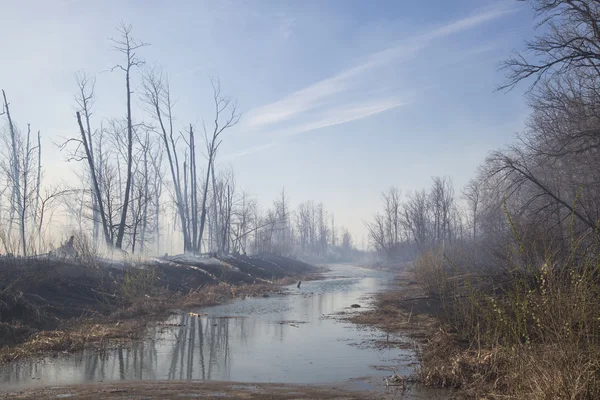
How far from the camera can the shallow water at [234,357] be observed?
820 centimetres

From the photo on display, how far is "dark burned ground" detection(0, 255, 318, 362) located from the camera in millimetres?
10719

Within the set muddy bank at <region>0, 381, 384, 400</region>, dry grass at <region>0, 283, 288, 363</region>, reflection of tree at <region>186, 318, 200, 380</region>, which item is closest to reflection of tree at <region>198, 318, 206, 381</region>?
reflection of tree at <region>186, 318, 200, 380</region>

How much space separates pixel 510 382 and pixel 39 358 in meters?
8.30

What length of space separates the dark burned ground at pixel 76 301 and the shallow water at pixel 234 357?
85 cm

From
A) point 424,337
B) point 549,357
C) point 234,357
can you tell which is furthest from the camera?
point 424,337

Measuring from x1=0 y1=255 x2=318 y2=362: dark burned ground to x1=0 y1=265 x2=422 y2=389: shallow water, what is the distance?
0.85m

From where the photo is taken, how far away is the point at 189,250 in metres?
37.7

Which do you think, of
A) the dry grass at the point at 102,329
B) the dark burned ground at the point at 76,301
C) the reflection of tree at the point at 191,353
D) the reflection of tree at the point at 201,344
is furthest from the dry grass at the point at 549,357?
the dark burned ground at the point at 76,301

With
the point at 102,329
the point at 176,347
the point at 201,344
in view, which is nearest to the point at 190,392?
the point at 176,347

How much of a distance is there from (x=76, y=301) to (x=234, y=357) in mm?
7612

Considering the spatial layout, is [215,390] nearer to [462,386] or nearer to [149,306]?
[462,386]

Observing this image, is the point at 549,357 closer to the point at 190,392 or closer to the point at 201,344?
the point at 190,392

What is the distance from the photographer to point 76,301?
592 inches

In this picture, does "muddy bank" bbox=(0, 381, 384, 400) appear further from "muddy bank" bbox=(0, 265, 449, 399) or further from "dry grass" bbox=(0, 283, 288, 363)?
"dry grass" bbox=(0, 283, 288, 363)
